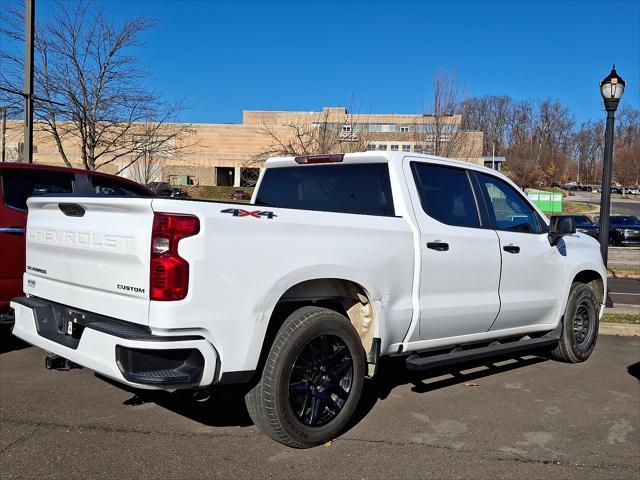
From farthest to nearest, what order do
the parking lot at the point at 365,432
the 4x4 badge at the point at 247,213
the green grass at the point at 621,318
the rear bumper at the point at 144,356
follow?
the green grass at the point at 621,318, the parking lot at the point at 365,432, the 4x4 badge at the point at 247,213, the rear bumper at the point at 144,356

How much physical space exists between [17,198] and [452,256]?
4.08m

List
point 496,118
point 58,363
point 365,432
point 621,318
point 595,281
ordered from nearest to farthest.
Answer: point 58,363 < point 365,432 < point 595,281 < point 621,318 < point 496,118

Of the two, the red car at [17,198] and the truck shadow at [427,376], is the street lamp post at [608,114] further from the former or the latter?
the red car at [17,198]

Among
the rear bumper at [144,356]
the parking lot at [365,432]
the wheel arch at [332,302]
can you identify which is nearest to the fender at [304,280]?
the wheel arch at [332,302]

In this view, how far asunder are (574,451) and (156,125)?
14.4 meters

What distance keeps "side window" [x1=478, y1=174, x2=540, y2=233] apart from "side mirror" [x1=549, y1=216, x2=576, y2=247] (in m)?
0.14

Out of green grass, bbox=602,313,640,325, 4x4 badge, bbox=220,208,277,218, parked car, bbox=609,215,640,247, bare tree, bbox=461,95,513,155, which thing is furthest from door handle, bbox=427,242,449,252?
bare tree, bbox=461,95,513,155

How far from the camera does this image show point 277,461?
12.2ft

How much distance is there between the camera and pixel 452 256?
4.66m

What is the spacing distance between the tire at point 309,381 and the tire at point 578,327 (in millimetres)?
2984

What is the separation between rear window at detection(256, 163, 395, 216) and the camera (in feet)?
15.5

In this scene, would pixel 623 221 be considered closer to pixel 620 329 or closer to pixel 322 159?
pixel 620 329

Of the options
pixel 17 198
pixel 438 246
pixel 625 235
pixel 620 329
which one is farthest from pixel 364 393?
pixel 625 235

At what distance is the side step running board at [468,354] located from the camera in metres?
4.46
